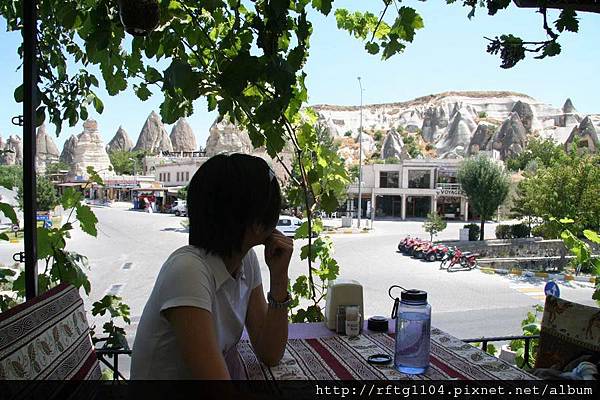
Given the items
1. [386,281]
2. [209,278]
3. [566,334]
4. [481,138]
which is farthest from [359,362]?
[481,138]

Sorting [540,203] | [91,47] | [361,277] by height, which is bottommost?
[361,277]

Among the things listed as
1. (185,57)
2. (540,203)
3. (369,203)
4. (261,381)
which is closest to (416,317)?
(261,381)

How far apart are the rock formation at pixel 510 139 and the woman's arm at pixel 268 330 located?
70388 mm

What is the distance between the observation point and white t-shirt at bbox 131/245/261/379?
0.99m

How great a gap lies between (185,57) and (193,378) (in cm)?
138

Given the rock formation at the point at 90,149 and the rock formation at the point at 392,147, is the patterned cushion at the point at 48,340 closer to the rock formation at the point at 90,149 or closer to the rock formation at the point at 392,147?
the rock formation at the point at 90,149

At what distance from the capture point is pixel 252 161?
1136mm

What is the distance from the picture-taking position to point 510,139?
6719 cm

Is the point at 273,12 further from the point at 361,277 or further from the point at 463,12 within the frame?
the point at 361,277

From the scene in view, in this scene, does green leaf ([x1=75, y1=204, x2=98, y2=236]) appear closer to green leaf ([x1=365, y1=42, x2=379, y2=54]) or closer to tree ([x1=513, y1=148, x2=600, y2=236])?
green leaf ([x1=365, y1=42, x2=379, y2=54])

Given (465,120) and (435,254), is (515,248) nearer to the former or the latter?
(435,254)

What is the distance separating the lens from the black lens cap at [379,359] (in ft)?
4.66

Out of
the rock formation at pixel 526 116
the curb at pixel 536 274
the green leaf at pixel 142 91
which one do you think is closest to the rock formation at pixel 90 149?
the curb at pixel 536 274

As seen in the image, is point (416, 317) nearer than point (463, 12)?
Yes
